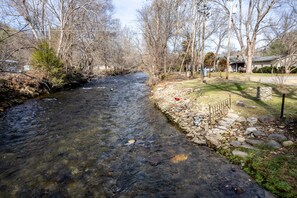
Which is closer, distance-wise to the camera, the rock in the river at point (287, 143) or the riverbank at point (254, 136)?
the riverbank at point (254, 136)

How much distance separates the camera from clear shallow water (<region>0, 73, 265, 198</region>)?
11.6 ft

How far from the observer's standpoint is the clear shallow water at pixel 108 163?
11.6ft

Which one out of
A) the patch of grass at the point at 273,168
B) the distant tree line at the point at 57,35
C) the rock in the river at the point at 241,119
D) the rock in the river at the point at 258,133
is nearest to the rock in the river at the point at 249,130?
the rock in the river at the point at 258,133

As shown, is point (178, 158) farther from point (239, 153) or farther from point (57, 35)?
point (57, 35)

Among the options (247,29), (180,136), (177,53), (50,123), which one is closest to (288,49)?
(247,29)

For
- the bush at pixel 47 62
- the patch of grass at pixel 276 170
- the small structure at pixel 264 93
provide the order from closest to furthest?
the patch of grass at pixel 276 170
the small structure at pixel 264 93
the bush at pixel 47 62

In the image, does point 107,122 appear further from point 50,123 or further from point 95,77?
point 95,77

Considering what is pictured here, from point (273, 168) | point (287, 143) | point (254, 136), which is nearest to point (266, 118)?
point (254, 136)

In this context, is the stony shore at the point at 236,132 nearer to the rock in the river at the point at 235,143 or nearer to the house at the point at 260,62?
the rock in the river at the point at 235,143

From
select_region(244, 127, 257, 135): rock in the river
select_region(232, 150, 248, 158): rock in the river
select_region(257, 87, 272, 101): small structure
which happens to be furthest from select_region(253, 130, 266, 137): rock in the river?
select_region(257, 87, 272, 101): small structure

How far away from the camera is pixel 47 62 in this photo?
14.4 meters

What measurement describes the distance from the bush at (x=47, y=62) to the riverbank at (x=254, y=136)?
1134 cm

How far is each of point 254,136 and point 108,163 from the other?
13.7 ft

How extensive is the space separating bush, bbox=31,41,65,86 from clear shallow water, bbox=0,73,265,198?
25.1ft
